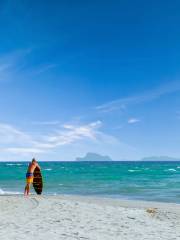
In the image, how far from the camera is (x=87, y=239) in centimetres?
979

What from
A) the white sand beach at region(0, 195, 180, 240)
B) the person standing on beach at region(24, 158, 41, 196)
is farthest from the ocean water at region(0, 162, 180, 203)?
the white sand beach at region(0, 195, 180, 240)

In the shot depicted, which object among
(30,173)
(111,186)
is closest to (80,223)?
(30,173)

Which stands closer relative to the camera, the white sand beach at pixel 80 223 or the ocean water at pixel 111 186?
the white sand beach at pixel 80 223

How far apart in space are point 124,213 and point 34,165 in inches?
335

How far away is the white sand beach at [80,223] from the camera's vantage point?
10.2 meters

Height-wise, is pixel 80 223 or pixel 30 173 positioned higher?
pixel 30 173

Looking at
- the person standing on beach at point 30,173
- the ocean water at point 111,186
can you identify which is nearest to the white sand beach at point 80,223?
the person standing on beach at point 30,173

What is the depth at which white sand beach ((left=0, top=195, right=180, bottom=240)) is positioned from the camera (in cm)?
1025

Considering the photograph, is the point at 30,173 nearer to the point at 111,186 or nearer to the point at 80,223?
the point at 80,223

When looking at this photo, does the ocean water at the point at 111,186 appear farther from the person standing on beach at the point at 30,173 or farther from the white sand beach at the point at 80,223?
the white sand beach at the point at 80,223

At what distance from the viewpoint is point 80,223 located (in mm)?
12070

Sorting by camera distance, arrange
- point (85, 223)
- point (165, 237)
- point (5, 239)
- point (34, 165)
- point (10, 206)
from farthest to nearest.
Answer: point (34, 165) < point (10, 206) < point (85, 223) < point (165, 237) < point (5, 239)

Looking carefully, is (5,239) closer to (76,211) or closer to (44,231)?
(44,231)

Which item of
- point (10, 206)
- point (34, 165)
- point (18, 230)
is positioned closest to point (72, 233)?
point (18, 230)
